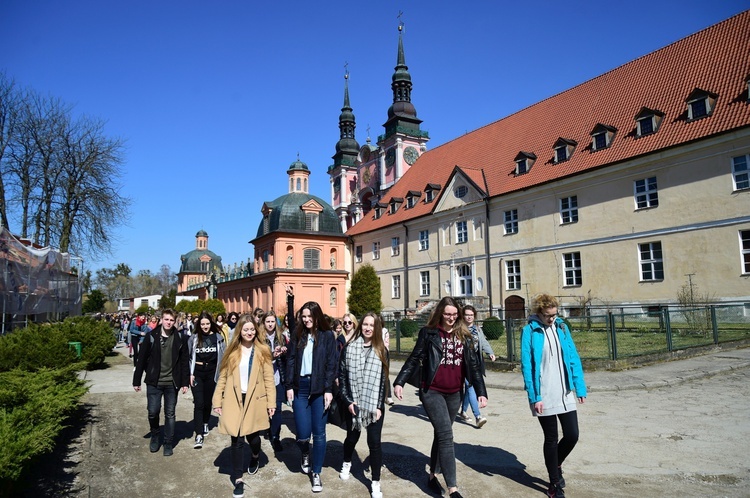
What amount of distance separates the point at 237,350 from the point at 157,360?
2102 mm

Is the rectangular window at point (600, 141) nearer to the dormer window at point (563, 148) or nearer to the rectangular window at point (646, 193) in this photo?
the dormer window at point (563, 148)

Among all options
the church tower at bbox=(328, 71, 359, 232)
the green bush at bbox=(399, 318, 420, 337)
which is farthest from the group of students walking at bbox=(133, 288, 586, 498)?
the church tower at bbox=(328, 71, 359, 232)

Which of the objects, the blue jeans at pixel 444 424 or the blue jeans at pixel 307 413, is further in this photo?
the blue jeans at pixel 307 413

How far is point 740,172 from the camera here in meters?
20.2

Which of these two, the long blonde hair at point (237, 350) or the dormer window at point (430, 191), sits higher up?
the dormer window at point (430, 191)

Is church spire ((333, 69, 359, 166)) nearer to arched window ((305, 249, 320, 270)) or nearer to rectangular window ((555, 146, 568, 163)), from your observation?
arched window ((305, 249, 320, 270))

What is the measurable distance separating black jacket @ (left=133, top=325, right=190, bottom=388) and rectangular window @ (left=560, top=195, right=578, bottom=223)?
2344cm

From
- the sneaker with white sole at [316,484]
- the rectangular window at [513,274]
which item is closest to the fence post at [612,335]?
the sneaker with white sole at [316,484]

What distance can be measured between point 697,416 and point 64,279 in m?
27.0

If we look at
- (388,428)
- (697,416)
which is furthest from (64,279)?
(697,416)

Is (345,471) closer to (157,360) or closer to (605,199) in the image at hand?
(157,360)

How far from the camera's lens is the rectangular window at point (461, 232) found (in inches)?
1318

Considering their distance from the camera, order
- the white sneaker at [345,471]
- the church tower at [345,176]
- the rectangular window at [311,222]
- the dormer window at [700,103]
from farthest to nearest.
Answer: the church tower at [345,176] → the rectangular window at [311,222] → the dormer window at [700,103] → the white sneaker at [345,471]

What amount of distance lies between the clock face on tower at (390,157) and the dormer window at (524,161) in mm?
19803
